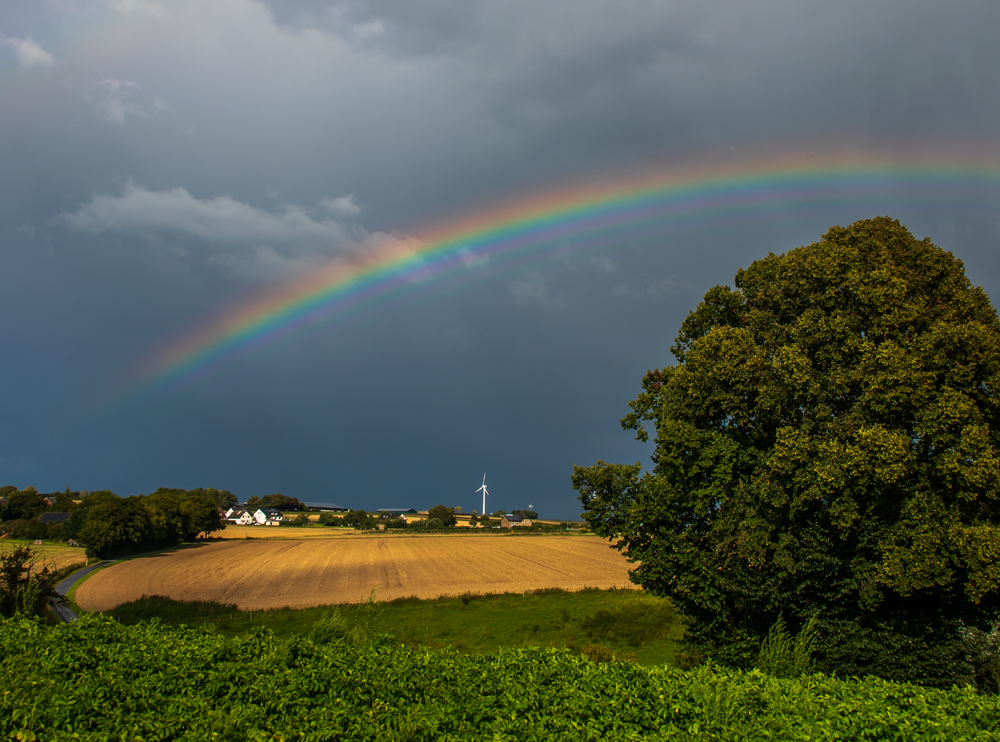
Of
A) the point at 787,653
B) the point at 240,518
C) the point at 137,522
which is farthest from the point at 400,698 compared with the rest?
the point at 240,518

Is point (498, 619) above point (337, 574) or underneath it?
above

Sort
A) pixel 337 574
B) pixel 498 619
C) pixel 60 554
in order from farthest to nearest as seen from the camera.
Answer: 1. pixel 60 554
2. pixel 337 574
3. pixel 498 619

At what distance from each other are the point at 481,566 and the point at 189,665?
6426 cm

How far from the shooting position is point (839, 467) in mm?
15273

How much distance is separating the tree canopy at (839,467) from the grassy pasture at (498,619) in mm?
6211

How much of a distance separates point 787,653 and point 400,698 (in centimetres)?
1359

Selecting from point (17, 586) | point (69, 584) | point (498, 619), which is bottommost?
point (69, 584)

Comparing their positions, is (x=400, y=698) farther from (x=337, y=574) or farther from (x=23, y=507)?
(x=23, y=507)

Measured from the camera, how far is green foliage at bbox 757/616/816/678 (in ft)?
48.4

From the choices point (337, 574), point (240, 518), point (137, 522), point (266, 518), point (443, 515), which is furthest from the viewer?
point (240, 518)

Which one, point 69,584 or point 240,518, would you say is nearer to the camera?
point 69,584

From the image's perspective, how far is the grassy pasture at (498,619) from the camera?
28.1 m

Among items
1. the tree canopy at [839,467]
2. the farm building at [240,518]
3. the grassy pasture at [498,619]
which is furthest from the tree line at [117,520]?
the tree canopy at [839,467]

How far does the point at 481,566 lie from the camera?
68.4 meters
